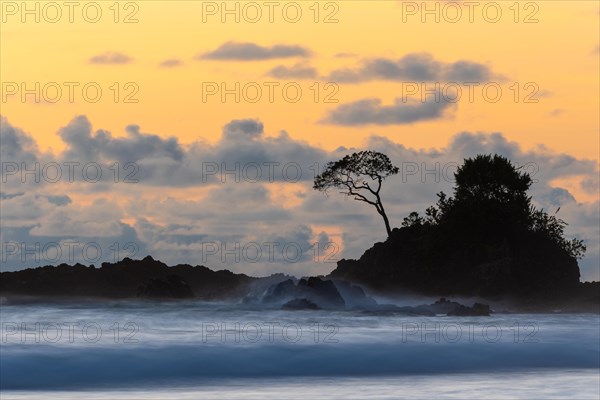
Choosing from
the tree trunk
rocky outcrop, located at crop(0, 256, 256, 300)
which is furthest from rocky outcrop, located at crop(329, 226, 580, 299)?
rocky outcrop, located at crop(0, 256, 256, 300)

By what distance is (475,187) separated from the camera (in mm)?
59594

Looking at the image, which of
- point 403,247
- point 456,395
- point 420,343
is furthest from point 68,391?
point 403,247

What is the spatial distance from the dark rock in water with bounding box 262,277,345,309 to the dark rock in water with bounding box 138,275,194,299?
20.5 feet

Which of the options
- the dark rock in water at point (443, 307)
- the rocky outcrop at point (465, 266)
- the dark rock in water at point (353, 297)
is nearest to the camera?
the dark rock in water at point (443, 307)

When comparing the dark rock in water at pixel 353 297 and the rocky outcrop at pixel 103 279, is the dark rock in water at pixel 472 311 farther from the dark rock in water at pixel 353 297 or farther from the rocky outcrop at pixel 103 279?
the rocky outcrop at pixel 103 279

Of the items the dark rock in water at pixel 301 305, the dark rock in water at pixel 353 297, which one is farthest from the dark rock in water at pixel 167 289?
the dark rock in water at pixel 353 297

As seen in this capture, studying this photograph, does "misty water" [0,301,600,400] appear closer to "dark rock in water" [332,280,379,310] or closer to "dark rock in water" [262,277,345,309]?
"dark rock in water" [262,277,345,309]

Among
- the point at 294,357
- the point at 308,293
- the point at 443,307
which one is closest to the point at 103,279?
the point at 308,293

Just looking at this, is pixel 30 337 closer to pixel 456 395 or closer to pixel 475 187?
pixel 456 395

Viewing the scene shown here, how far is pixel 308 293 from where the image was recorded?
50.9 meters

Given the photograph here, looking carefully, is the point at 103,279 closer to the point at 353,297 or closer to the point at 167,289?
the point at 167,289

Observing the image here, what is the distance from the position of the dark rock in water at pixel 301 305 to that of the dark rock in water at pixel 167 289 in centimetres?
942

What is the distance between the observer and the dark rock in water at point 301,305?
161ft

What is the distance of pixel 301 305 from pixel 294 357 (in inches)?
682
